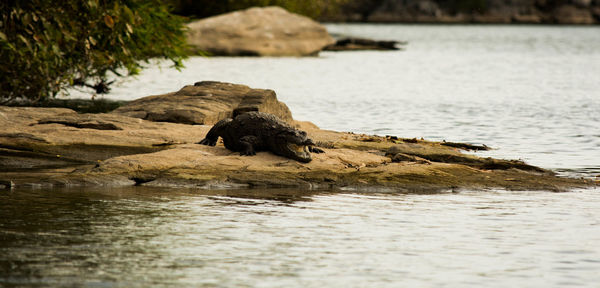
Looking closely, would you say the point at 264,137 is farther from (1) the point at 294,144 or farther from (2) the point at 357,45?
(2) the point at 357,45

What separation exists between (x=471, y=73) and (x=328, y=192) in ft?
114

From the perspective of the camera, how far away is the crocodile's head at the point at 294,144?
1373 cm

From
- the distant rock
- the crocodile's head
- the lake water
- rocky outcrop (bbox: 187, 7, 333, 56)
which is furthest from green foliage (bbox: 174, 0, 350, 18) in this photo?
the crocodile's head

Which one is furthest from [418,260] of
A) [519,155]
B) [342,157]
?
[519,155]

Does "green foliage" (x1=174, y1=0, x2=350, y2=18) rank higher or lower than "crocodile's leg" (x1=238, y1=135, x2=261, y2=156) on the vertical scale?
higher

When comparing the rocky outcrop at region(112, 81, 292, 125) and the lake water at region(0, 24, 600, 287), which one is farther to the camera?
the rocky outcrop at region(112, 81, 292, 125)

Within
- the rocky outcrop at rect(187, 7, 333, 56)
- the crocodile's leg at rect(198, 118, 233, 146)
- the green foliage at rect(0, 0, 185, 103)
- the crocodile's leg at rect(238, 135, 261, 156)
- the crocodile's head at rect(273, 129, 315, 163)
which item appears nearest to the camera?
the crocodile's head at rect(273, 129, 315, 163)

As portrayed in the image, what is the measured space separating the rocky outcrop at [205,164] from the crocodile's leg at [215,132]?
200mm

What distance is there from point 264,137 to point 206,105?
4751 mm

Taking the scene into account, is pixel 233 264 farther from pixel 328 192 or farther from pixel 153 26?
pixel 153 26

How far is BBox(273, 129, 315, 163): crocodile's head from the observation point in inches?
541

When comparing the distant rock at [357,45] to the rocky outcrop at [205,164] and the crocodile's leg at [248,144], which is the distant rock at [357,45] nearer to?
the rocky outcrop at [205,164]

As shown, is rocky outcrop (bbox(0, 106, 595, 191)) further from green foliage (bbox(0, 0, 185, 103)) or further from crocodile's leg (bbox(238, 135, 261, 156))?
green foliage (bbox(0, 0, 185, 103))

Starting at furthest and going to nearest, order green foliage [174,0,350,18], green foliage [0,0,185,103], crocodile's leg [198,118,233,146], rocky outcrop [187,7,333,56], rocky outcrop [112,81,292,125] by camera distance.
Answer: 1. green foliage [174,0,350,18]
2. rocky outcrop [187,7,333,56]
3. rocky outcrop [112,81,292,125]
4. green foliage [0,0,185,103]
5. crocodile's leg [198,118,233,146]
